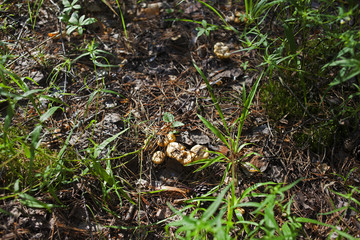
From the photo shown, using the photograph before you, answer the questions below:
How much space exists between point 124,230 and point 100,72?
134 centimetres

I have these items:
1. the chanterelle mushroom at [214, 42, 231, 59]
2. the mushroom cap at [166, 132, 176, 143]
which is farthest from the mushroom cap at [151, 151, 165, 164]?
the chanterelle mushroom at [214, 42, 231, 59]

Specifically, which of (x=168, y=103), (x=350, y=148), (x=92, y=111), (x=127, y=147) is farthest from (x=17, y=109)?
(x=350, y=148)

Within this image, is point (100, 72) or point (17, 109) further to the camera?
point (100, 72)

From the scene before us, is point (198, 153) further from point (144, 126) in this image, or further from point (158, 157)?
point (144, 126)

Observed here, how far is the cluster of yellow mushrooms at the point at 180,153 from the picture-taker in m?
1.88

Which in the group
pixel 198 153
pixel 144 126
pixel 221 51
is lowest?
pixel 198 153

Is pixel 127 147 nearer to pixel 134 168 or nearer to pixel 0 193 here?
pixel 134 168

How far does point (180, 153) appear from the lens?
1883mm

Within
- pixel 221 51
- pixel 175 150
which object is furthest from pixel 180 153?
pixel 221 51

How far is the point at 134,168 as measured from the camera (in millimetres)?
1959

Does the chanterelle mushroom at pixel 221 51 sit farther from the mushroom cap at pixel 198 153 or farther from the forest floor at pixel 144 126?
the mushroom cap at pixel 198 153

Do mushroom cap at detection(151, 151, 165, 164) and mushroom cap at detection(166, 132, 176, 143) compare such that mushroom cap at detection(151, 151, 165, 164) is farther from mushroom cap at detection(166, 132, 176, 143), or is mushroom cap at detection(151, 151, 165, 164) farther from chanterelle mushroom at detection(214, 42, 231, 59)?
chanterelle mushroom at detection(214, 42, 231, 59)

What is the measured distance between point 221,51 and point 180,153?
102 centimetres

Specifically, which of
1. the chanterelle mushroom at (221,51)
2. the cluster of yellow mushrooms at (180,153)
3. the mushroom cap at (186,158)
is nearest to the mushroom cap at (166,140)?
the cluster of yellow mushrooms at (180,153)
